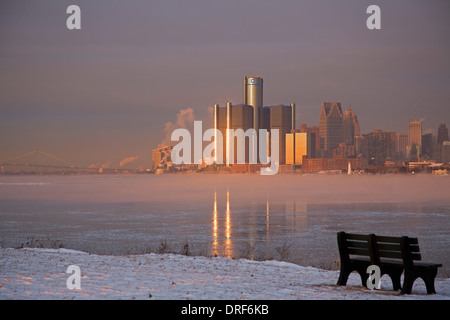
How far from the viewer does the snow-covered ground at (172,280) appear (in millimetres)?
10664

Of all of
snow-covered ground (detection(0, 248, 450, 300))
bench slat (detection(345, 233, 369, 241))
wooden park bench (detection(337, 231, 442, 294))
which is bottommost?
snow-covered ground (detection(0, 248, 450, 300))

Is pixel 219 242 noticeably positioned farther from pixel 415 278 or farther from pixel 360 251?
pixel 415 278

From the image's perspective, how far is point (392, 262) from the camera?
40.4 ft

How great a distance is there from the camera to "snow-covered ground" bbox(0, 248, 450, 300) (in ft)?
35.0

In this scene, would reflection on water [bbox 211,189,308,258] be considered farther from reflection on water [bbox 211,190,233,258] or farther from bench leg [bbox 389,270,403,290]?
bench leg [bbox 389,270,403,290]

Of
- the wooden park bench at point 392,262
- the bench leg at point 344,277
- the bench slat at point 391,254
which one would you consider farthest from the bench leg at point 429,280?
the bench leg at point 344,277

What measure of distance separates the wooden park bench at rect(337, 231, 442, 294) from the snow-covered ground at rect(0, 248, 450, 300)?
0.33m

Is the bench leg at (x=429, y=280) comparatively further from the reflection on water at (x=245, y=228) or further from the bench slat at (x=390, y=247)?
the reflection on water at (x=245, y=228)

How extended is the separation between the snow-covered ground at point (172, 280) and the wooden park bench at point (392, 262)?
0.33 metres

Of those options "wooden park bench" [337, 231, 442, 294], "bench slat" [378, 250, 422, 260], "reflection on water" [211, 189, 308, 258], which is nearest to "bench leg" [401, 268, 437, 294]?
"wooden park bench" [337, 231, 442, 294]
